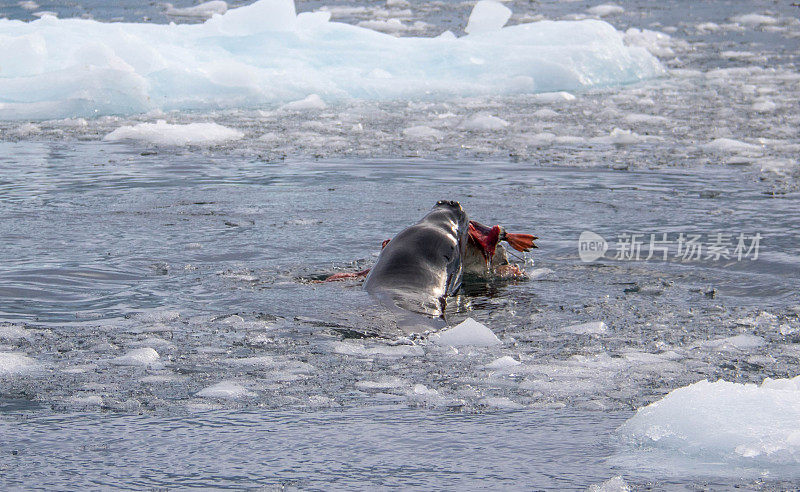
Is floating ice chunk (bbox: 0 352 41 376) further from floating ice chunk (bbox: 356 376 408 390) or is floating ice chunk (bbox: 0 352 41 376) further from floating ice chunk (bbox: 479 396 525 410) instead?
floating ice chunk (bbox: 479 396 525 410)

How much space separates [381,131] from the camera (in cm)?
1127

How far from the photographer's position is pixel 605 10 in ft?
76.1

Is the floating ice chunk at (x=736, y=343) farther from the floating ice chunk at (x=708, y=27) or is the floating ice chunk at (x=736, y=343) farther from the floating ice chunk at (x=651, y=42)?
the floating ice chunk at (x=708, y=27)

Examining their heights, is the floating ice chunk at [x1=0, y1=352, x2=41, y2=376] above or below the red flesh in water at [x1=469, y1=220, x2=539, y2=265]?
below

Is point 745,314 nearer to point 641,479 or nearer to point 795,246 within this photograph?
point 795,246

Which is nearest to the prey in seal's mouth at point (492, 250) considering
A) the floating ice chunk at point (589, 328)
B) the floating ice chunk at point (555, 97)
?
the floating ice chunk at point (589, 328)

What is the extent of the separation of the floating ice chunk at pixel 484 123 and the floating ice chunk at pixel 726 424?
799 cm

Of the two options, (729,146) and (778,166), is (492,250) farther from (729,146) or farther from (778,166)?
(729,146)

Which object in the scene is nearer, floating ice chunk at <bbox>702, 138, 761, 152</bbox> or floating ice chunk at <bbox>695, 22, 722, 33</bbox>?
floating ice chunk at <bbox>702, 138, 761, 152</bbox>

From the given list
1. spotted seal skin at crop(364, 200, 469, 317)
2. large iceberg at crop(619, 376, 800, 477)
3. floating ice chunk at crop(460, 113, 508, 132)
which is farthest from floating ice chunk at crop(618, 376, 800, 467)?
floating ice chunk at crop(460, 113, 508, 132)

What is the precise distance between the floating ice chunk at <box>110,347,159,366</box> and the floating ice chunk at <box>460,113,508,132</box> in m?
7.39

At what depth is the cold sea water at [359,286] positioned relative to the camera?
11.0 feet

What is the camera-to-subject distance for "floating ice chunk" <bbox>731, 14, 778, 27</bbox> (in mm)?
20984

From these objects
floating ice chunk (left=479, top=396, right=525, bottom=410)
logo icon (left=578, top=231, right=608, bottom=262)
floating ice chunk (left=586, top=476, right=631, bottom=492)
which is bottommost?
floating ice chunk (left=479, top=396, right=525, bottom=410)
